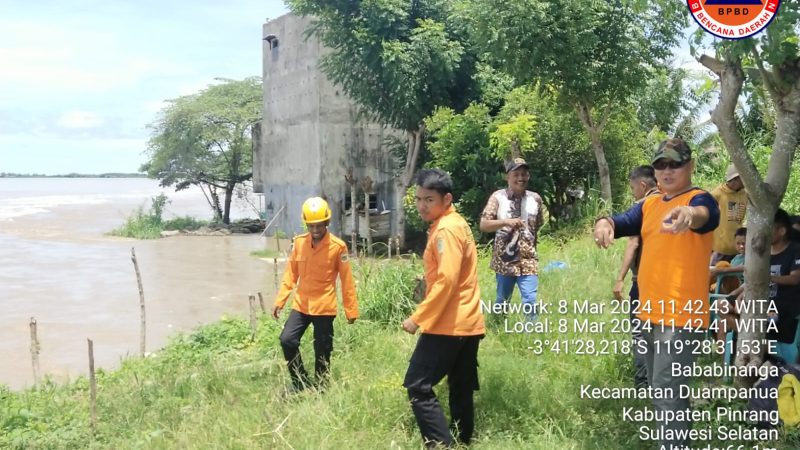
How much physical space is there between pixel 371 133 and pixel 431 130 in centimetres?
484

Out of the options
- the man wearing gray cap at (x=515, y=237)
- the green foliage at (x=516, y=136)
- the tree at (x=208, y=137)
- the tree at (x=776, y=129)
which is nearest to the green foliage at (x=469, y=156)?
the green foliage at (x=516, y=136)

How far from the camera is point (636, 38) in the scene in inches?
456

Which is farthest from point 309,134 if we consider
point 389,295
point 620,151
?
point 389,295

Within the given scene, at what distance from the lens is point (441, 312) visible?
3.45m

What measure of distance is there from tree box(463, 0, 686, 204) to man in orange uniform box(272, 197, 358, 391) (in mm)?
6827

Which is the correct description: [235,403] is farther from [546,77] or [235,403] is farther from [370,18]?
[370,18]

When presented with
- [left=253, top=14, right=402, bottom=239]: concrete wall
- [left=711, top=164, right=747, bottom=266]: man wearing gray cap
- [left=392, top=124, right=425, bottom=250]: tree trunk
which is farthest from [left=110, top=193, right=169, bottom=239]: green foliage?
[left=711, top=164, right=747, bottom=266]: man wearing gray cap

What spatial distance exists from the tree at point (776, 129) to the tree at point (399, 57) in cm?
1127

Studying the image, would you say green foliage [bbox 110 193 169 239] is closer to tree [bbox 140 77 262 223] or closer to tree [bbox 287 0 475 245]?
tree [bbox 140 77 262 223]

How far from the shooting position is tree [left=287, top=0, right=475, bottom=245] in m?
14.8

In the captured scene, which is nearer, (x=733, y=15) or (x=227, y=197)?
(x=733, y=15)

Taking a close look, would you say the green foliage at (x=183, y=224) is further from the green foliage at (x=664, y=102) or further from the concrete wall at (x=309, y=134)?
the green foliage at (x=664, y=102)

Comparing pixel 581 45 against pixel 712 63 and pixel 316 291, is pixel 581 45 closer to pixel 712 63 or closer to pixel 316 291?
pixel 712 63

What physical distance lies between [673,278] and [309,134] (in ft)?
55.0
